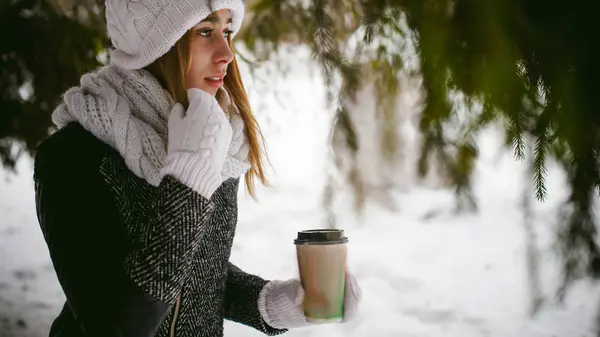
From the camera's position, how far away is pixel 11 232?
323 centimetres

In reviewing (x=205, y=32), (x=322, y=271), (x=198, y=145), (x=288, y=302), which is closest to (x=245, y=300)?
(x=288, y=302)

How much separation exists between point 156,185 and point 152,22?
35 centimetres

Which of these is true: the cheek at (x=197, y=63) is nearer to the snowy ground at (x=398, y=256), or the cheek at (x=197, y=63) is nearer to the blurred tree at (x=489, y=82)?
the blurred tree at (x=489, y=82)

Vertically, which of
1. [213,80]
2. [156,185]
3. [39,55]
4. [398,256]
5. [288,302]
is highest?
[39,55]

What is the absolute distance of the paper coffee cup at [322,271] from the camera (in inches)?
48.1

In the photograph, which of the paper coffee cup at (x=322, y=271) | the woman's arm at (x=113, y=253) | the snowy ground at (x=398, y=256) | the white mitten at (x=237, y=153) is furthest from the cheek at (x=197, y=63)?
the snowy ground at (x=398, y=256)

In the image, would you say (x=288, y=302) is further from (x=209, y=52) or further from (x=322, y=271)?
(x=209, y=52)

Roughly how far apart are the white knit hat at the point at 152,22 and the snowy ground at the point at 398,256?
1024 mm

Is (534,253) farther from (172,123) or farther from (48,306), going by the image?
(48,306)

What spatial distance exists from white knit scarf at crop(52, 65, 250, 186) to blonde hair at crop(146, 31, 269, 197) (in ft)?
0.12

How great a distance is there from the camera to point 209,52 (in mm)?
1396

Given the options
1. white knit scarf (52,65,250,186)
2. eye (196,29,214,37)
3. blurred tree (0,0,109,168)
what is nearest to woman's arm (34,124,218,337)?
white knit scarf (52,65,250,186)

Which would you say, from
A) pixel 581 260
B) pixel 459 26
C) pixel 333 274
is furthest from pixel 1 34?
pixel 581 260

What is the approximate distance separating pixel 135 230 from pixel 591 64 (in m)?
0.88
